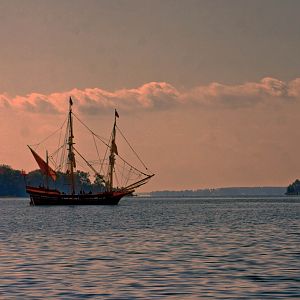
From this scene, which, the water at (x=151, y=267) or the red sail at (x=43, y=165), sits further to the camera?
the red sail at (x=43, y=165)

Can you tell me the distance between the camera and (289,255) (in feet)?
164

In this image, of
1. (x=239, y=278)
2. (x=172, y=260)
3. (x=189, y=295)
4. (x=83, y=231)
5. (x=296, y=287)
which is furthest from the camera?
(x=83, y=231)

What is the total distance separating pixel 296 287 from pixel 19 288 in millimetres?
11674

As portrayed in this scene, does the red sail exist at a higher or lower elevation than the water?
higher

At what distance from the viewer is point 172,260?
46.3 m

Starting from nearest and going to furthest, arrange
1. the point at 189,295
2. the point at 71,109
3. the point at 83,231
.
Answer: the point at 189,295
the point at 83,231
the point at 71,109

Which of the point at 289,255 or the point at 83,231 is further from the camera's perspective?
the point at 83,231

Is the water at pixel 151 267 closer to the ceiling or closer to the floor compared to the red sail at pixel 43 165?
closer to the floor

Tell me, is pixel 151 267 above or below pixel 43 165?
below

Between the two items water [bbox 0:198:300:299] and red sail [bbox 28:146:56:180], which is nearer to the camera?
water [bbox 0:198:300:299]

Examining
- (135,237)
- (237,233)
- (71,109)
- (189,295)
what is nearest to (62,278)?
(189,295)

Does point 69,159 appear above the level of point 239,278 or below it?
above

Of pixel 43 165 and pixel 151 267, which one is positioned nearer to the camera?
pixel 151 267

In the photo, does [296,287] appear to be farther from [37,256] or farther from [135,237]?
[135,237]
